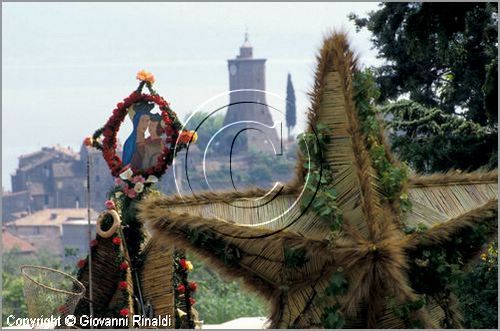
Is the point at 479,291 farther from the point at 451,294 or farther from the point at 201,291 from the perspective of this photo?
the point at 201,291

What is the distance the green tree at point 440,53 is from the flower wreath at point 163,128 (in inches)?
89.0

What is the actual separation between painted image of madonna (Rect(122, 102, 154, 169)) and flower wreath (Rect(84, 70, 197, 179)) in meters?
0.06

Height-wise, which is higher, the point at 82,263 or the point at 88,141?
the point at 88,141

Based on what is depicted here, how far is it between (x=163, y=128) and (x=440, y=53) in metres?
2.96

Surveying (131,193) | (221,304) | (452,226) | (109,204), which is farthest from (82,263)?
(221,304)

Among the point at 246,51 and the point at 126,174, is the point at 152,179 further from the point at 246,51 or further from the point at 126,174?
the point at 246,51

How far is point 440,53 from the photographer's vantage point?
1338cm

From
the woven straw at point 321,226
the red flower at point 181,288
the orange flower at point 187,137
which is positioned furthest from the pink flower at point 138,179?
the woven straw at point 321,226

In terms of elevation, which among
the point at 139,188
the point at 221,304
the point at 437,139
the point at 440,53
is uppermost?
the point at 440,53

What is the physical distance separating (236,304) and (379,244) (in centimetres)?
2890

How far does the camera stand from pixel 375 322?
768 centimetres

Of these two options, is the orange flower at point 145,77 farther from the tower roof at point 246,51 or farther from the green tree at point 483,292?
the tower roof at point 246,51

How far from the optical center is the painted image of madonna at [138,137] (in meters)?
12.3

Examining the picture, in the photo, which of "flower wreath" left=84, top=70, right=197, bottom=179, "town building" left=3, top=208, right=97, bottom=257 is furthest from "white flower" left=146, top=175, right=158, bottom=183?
"town building" left=3, top=208, right=97, bottom=257
